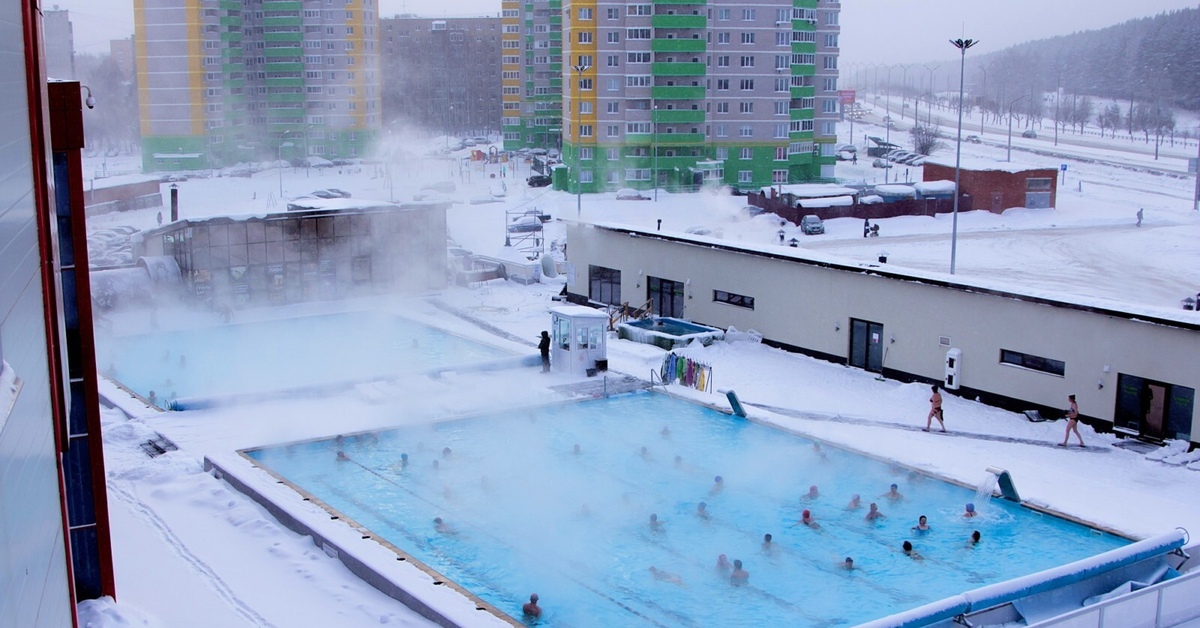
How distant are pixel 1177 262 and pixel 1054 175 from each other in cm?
1130

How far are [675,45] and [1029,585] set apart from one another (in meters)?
44.4

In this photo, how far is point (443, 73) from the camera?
303 ft

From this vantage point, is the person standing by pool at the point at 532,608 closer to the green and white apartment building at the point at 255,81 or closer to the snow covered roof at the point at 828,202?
the snow covered roof at the point at 828,202

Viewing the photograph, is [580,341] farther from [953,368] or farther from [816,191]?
[816,191]

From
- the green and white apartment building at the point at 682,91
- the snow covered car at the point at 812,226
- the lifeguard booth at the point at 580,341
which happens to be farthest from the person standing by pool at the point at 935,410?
the green and white apartment building at the point at 682,91

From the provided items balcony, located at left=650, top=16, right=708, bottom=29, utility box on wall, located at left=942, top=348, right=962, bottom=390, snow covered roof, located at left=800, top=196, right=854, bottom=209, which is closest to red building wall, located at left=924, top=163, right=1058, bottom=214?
→ snow covered roof, located at left=800, top=196, right=854, bottom=209

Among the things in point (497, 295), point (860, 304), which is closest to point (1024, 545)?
point (860, 304)

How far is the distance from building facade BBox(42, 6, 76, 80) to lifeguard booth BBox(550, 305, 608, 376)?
1294cm

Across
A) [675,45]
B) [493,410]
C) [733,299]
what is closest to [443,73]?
[675,45]

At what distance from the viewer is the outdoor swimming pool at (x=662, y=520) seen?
10.7m

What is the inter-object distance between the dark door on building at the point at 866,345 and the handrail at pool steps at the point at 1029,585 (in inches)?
320

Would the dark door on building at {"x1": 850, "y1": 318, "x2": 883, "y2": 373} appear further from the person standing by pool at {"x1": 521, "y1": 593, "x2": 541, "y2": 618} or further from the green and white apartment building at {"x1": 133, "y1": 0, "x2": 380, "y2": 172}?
the green and white apartment building at {"x1": 133, "y1": 0, "x2": 380, "y2": 172}

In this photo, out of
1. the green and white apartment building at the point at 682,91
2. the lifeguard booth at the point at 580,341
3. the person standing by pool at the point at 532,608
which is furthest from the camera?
the green and white apartment building at the point at 682,91

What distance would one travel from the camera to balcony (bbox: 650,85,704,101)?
170 ft
